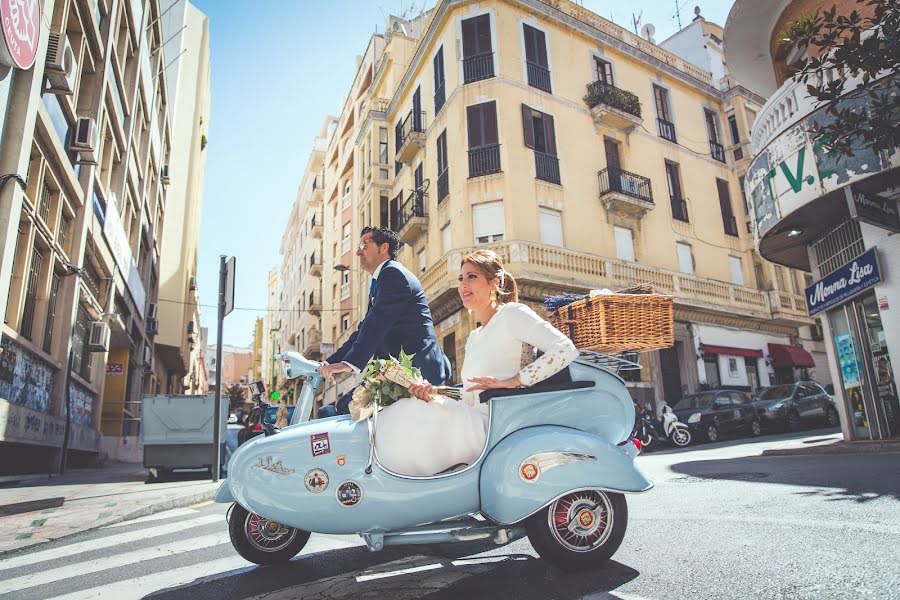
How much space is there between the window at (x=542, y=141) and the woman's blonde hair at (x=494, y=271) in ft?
57.8

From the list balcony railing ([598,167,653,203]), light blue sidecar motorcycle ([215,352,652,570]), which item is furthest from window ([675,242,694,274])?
light blue sidecar motorcycle ([215,352,652,570])

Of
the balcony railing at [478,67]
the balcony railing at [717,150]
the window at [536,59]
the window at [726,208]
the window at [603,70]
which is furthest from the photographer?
the balcony railing at [717,150]

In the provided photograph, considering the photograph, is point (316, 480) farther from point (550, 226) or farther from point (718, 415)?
point (550, 226)

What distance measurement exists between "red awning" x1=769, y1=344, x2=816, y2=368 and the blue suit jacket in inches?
968

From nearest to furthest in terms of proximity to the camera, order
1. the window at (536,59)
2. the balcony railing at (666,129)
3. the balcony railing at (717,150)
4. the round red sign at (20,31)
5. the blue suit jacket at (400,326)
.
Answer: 1. the blue suit jacket at (400,326)
2. the round red sign at (20,31)
3. the window at (536,59)
4. the balcony railing at (666,129)
5. the balcony railing at (717,150)

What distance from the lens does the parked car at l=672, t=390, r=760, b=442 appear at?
14.9 m

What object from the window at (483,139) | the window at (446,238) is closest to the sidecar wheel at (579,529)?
the window at (483,139)

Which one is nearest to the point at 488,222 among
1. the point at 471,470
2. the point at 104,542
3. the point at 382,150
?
the point at 382,150

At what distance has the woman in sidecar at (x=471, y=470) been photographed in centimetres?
262

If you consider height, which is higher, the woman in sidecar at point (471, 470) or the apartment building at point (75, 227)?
the apartment building at point (75, 227)

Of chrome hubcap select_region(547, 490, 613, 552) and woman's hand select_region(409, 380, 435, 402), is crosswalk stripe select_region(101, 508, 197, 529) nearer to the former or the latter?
woman's hand select_region(409, 380, 435, 402)

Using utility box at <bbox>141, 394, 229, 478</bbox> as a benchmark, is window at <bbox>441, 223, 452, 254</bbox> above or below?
above

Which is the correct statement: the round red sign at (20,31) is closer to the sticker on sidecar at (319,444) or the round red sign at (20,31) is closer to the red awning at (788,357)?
the sticker on sidecar at (319,444)

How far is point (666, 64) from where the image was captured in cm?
2509
